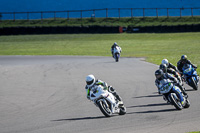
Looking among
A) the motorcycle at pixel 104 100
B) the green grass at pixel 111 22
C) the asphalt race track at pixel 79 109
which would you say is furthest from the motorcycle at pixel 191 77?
the green grass at pixel 111 22

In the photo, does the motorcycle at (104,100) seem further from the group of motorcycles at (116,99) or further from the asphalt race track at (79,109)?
the asphalt race track at (79,109)

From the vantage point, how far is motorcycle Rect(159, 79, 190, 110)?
11.4 metres

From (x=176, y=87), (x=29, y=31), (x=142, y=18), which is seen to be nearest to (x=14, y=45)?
(x=29, y=31)

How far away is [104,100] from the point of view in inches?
429

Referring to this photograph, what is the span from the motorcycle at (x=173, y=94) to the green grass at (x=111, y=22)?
51981mm

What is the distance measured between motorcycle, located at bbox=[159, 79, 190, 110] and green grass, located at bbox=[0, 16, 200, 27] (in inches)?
2046

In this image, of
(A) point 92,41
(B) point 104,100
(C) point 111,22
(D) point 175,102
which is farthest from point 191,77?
(C) point 111,22

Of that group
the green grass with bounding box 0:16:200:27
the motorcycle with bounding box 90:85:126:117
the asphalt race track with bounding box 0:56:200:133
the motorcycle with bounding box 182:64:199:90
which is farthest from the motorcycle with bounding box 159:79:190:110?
the green grass with bounding box 0:16:200:27

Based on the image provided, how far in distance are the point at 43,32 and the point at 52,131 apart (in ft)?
173

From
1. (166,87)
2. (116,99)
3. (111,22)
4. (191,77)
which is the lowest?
(116,99)

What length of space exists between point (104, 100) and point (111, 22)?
2221 inches

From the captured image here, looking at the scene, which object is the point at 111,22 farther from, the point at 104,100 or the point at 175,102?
the point at 104,100

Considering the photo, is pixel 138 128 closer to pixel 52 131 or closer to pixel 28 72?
pixel 52 131

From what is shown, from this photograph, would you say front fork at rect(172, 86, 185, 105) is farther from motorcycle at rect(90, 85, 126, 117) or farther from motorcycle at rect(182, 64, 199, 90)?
motorcycle at rect(182, 64, 199, 90)
